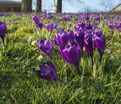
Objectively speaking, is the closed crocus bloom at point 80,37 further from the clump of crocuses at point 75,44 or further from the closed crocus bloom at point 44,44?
the closed crocus bloom at point 44,44

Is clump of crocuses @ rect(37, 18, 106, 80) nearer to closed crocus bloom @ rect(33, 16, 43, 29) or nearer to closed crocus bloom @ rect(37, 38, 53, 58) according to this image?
closed crocus bloom @ rect(37, 38, 53, 58)

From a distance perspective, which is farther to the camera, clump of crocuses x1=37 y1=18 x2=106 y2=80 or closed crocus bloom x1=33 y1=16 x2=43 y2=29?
closed crocus bloom x1=33 y1=16 x2=43 y2=29

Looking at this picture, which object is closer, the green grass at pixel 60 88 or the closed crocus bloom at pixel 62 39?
the green grass at pixel 60 88

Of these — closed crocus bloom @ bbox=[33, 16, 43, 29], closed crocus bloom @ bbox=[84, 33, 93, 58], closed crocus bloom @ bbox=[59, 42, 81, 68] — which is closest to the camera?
closed crocus bloom @ bbox=[59, 42, 81, 68]

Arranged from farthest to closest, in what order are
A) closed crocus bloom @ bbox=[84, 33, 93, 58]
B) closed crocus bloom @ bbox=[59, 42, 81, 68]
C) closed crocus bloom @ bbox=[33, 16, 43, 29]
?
1. closed crocus bloom @ bbox=[33, 16, 43, 29]
2. closed crocus bloom @ bbox=[84, 33, 93, 58]
3. closed crocus bloom @ bbox=[59, 42, 81, 68]

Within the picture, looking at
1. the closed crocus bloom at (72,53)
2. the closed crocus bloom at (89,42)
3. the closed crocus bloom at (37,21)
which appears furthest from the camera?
the closed crocus bloom at (37,21)

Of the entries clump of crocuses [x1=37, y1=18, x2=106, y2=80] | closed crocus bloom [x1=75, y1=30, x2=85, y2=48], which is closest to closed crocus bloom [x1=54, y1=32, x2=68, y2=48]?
clump of crocuses [x1=37, y1=18, x2=106, y2=80]

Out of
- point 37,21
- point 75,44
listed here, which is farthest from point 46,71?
point 37,21

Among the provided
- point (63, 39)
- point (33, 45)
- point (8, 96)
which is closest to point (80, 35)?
point (63, 39)

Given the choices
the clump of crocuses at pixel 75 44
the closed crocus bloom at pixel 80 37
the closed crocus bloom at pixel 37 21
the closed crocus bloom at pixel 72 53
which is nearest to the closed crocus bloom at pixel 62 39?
the clump of crocuses at pixel 75 44

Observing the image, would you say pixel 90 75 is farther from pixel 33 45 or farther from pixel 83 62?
pixel 33 45

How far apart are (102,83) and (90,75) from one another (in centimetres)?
39

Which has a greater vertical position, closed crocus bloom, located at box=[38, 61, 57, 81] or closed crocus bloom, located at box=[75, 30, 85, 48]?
closed crocus bloom, located at box=[75, 30, 85, 48]

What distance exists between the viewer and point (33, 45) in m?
5.08
